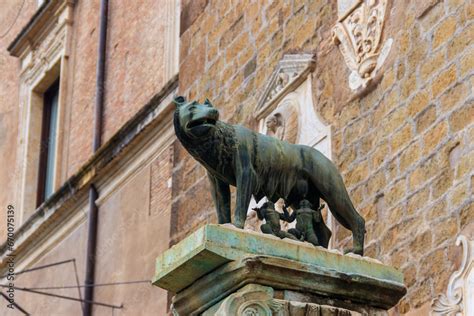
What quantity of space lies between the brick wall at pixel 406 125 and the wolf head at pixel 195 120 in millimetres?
2088

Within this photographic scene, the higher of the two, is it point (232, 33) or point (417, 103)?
point (232, 33)

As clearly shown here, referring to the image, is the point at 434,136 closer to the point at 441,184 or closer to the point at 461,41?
the point at 441,184

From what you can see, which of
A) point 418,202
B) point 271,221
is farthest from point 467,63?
point 271,221

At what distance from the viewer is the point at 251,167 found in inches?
302

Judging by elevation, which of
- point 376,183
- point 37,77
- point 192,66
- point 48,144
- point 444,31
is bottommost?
point 376,183

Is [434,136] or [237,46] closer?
[434,136]

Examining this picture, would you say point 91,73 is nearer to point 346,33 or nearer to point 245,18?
point 245,18

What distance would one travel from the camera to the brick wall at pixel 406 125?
9.10 meters

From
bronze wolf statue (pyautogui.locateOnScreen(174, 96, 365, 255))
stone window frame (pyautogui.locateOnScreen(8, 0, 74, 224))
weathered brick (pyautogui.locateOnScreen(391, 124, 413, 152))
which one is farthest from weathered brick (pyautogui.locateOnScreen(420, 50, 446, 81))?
stone window frame (pyautogui.locateOnScreen(8, 0, 74, 224))

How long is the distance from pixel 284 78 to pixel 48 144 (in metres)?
7.98

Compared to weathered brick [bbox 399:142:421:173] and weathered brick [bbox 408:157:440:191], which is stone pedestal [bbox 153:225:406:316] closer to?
weathered brick [bbox 408:157:440:191]

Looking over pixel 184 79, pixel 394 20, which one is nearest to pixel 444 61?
pixel 394 20

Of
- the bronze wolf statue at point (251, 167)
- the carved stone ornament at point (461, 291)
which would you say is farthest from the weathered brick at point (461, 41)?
the bronze wolf statue at point (251, 167)

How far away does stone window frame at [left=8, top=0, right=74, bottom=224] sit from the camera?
1877 cm
